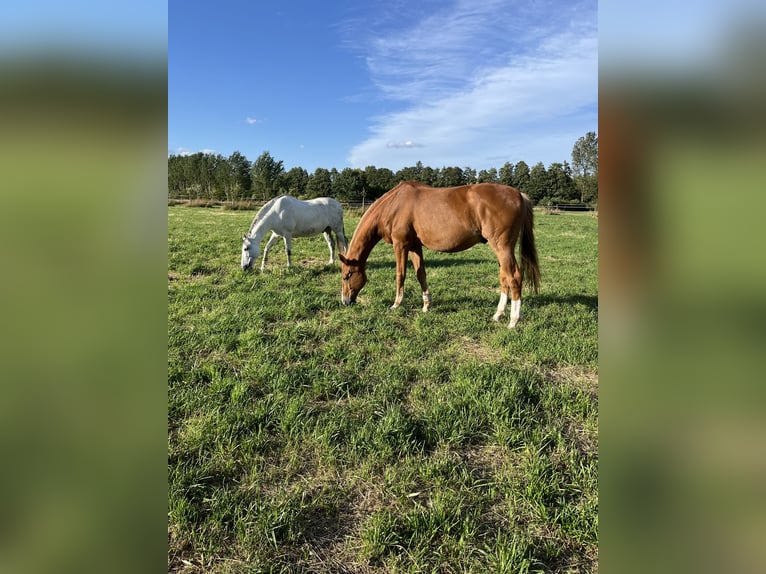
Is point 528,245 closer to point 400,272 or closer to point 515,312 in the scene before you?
point 515,312

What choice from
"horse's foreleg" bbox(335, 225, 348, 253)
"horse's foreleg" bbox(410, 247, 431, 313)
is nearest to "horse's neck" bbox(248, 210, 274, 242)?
"horse's foreleg" bbox(335, 225, 348, 253)

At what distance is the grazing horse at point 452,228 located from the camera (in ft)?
18.7

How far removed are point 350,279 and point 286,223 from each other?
3.86 m

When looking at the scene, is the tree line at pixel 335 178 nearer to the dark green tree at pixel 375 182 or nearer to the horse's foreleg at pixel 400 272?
the dark green tree at pixel 375 182

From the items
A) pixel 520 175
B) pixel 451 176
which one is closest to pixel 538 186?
pixel 520 175

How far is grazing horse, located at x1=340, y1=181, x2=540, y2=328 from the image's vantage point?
5.70 meters

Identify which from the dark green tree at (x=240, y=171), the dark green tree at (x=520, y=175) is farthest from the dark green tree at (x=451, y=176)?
the dark green tree at (x=240, y=171)

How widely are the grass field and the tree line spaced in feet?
142
